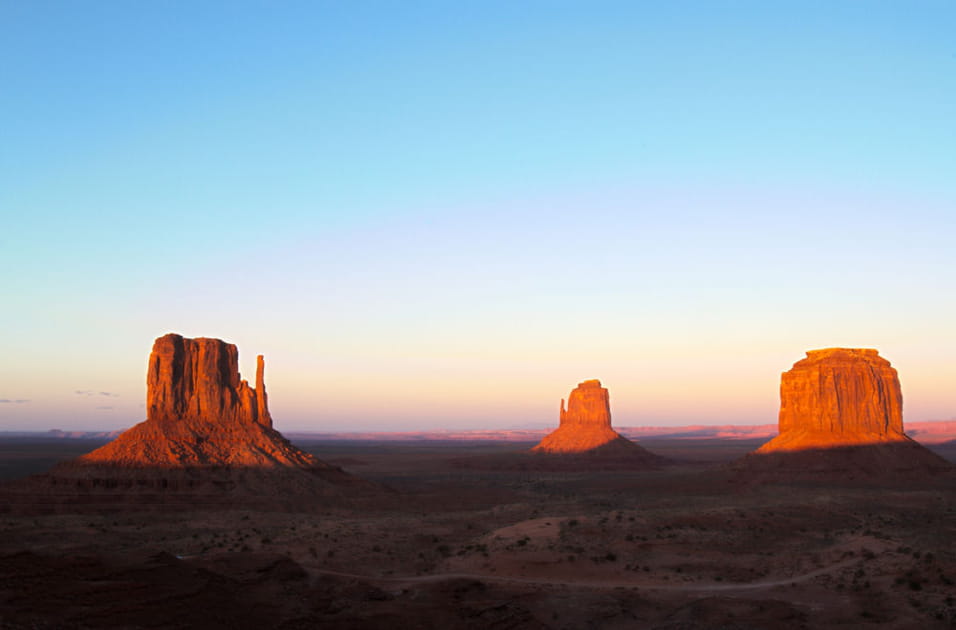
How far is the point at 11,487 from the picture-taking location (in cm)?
5862

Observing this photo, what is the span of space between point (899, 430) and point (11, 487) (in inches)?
3479

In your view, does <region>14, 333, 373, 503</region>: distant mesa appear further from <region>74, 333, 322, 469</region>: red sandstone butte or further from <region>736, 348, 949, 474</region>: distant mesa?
<region>736, 348, 949, 474</region>: distant mesa

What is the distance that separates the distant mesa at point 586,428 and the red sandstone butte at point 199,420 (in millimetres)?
76401

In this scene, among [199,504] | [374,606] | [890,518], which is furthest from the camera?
[199,504]

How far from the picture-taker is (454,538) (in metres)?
41.2

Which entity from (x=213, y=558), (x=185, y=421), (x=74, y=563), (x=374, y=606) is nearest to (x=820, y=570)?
(x=374, y=606)

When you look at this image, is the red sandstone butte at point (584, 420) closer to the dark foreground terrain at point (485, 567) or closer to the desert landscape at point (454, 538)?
the desert landscape at point (454, 538)

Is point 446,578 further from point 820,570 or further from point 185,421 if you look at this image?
point 185,421

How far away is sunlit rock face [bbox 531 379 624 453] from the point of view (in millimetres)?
140875

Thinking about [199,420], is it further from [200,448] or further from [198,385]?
[200,448]

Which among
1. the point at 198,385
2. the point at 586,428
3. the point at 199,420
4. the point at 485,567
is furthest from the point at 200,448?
the point at 586,428

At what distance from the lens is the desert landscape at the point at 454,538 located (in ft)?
76.4

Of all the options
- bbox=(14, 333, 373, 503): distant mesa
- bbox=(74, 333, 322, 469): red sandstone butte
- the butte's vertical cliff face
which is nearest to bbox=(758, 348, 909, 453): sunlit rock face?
bbox=(14, 333, 373, 503): distant mesa

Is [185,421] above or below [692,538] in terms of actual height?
above
